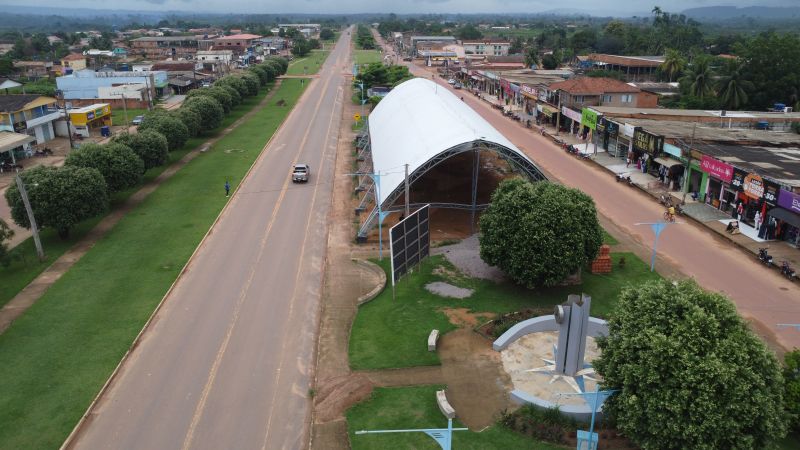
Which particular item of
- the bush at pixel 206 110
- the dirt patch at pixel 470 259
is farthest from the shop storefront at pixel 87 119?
the dirt patch at pixel 470 259

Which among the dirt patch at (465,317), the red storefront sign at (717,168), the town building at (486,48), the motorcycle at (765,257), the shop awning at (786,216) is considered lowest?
the dirt patch at (465,317)

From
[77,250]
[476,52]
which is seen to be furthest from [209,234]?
[476,52]

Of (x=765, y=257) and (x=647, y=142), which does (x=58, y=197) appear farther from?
(x=647, y=142)

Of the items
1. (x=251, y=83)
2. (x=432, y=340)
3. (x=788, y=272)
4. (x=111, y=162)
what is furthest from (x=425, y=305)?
(x=251, y=83)

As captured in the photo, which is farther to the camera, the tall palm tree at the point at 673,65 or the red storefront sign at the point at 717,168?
the tall palm tree at the point at 673,65

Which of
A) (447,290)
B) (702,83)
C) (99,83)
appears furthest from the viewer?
(99,83)

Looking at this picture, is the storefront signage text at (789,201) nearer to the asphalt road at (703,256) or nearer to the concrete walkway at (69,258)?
the asphalt road at (703,256)

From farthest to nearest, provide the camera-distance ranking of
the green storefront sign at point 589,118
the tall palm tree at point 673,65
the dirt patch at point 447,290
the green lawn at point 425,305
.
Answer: the tall palm tree at point 673,65
the green storefront sign at point 589,118
the dirt patch at point 447,290
the green lawn at point 425,305
